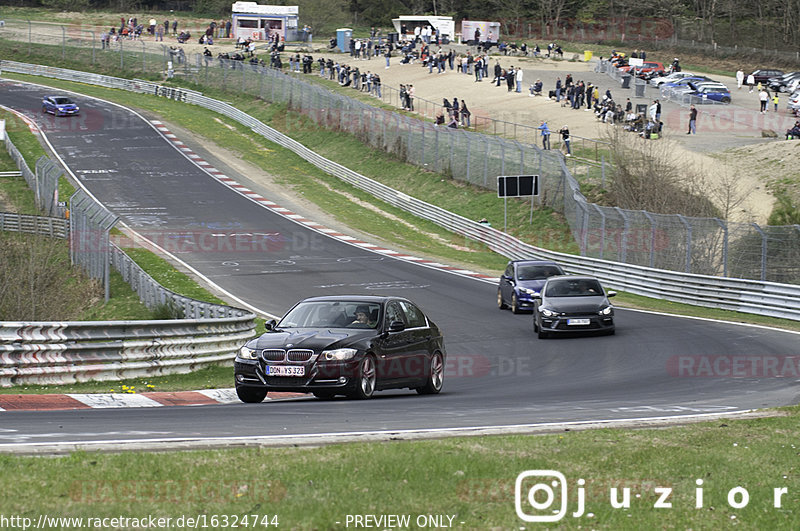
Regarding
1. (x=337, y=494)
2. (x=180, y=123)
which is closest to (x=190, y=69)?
(x=180, y=123)

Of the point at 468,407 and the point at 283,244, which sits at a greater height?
the point at 468,407

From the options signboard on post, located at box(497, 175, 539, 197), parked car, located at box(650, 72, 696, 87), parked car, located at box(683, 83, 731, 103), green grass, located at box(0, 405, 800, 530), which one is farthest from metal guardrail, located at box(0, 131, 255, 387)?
parked car, located at box(650, 72, 696, 87)

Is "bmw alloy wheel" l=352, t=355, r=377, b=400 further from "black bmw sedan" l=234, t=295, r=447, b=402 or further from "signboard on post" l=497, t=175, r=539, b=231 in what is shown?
"signboard on post" l=497, t=175, r=539, b=231

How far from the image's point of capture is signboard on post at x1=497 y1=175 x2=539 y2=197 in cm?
3766

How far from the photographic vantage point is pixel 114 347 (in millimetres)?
15789

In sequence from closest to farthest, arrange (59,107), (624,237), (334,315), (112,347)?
(334,315) < (112,347) < (624,237) < (59,107)

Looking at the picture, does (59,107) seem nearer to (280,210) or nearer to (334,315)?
(280,210)

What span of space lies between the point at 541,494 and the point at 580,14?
115m

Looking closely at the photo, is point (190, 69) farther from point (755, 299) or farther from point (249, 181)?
point (755, 299)

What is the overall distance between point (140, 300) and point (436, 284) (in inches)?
341

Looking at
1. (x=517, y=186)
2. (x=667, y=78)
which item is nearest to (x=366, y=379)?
(x=517, y=186)

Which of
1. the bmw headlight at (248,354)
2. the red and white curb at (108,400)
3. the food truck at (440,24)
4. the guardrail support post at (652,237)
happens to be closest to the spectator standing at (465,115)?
the guardrail support post at (652,237)

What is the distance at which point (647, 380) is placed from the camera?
15711 mm

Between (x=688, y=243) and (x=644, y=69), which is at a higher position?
(x=644, y=69)
